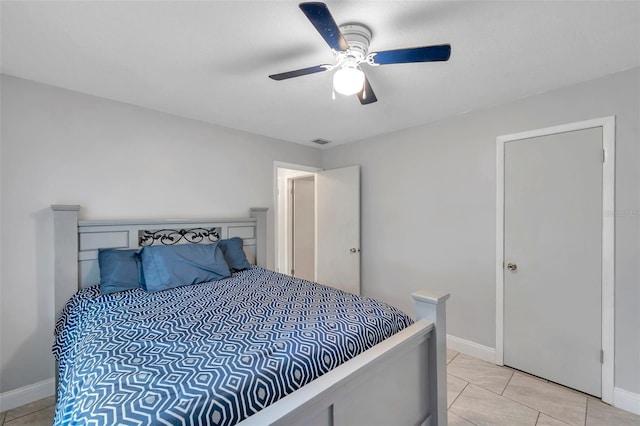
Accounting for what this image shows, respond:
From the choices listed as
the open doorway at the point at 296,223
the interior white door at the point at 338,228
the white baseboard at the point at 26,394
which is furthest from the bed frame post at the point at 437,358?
the open doorway at the point at 296,223

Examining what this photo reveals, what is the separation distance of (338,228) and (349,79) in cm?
260

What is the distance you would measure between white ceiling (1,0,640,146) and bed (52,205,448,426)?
1101mm

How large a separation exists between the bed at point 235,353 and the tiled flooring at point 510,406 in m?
0.60

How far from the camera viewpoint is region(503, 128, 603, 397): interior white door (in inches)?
81.7

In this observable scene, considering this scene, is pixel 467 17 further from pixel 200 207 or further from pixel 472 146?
pixel 200 207

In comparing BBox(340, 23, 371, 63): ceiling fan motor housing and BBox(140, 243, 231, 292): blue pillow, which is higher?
BBox(340, 23, 371, 63): ceiling fan motor housing

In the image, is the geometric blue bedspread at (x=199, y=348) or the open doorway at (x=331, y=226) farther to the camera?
the open doorway at (x=331, y=226)

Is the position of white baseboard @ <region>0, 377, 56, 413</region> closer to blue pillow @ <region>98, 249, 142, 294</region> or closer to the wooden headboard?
the wooden headboard

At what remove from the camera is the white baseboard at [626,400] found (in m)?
1.89

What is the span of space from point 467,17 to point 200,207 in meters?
2.72

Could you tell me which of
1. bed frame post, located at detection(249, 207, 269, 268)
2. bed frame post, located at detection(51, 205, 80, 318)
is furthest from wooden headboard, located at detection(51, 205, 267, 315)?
bed frame post, located at detection(249, 207, 269, 268)

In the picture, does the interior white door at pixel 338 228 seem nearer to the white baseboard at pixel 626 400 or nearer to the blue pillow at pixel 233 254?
the blue pillow at pixel 233 254

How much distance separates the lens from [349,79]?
1.44m

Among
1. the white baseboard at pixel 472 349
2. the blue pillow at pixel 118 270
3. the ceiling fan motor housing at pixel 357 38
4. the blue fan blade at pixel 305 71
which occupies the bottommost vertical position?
the white baseboard at pixel 472 349
